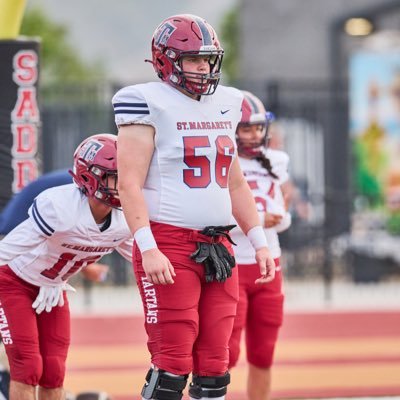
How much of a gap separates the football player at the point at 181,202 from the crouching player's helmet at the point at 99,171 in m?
0.58

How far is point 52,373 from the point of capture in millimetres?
6430

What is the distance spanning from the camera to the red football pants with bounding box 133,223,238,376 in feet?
17.6

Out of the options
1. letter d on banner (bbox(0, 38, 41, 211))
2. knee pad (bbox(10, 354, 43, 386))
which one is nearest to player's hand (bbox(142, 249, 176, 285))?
knee pad (bbox(10, 354, 43, 386))

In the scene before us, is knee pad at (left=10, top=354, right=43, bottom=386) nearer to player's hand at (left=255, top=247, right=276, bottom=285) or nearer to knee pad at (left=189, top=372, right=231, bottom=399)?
knee pad at (left=189, top=372, right=231, bottom=399)

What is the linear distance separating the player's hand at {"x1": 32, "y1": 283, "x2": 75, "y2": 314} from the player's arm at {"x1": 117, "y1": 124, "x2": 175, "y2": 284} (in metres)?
1.23

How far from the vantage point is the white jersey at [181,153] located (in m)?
5.34

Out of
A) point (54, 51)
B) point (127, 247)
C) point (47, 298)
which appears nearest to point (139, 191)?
point (127, 247)

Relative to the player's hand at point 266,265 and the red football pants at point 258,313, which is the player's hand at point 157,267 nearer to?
the player's hand at point 266,265

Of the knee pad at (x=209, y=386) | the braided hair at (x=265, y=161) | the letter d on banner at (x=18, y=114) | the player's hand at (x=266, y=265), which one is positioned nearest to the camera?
the knee pad at (x=209, y=386)

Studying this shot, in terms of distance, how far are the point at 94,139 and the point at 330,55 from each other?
18.0 m

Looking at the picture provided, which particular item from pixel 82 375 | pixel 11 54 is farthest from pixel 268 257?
pixel 82 375

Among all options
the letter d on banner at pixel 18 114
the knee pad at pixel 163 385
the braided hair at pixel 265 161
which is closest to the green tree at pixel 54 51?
the letter d on banner at pixel 18 114

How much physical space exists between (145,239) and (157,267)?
13 centimetres

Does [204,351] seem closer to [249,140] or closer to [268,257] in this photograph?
[268,257]
